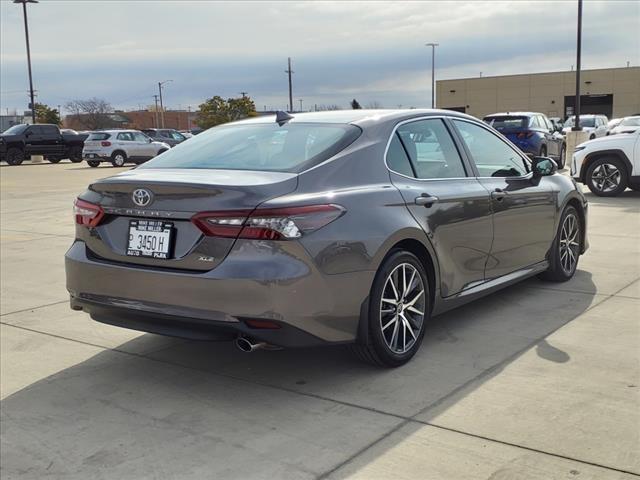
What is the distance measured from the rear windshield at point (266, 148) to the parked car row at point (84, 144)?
2302 centimetres

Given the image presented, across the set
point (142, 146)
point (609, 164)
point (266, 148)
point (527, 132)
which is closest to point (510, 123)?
point (527, 132)

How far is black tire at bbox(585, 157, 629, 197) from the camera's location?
12.9 m

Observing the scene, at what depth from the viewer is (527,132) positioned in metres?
17.6

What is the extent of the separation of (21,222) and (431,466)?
32.9 ft

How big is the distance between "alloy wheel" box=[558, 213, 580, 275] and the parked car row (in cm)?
2219

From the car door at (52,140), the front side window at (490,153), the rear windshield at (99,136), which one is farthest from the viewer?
the car door at (52,140)

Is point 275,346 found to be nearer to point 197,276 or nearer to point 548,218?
point 197,276

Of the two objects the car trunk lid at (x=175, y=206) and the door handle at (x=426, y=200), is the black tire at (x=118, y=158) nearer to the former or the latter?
the car trunk lid at (x=175, y=206)

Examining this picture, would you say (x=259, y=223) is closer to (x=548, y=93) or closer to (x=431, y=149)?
(x=431, y=149)

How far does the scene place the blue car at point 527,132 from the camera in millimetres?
17500

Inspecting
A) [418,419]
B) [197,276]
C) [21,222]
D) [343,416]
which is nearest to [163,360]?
[197,276]

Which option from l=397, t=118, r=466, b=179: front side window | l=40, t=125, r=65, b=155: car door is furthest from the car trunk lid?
l=40, t=125, r=65, b=155: car door

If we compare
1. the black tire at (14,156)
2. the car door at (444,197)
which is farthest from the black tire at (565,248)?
the black tire at (14,156)

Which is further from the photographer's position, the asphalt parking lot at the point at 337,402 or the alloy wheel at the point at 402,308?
the alloy wheel at the point at 402,308
